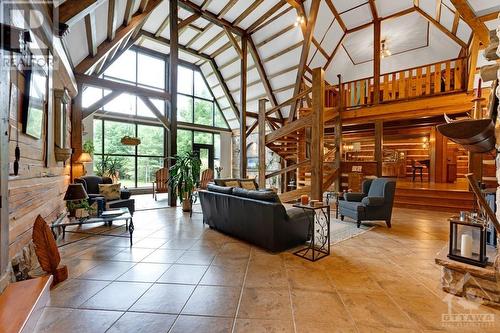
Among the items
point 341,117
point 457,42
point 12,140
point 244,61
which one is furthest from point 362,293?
point 244,61

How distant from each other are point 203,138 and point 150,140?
243cm

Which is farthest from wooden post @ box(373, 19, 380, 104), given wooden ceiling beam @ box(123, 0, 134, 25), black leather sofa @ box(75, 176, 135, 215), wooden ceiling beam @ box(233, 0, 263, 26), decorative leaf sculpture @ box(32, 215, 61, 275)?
decorative leaf sculpture @ box(32, 215, 61, 275)

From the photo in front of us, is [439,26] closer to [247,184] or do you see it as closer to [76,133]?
[247,184]

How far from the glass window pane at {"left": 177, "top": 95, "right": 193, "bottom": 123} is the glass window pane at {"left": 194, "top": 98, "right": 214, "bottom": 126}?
0.25 meters

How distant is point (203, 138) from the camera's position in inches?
424

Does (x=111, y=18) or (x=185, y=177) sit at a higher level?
(x=111, y=18)

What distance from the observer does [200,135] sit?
420 inches

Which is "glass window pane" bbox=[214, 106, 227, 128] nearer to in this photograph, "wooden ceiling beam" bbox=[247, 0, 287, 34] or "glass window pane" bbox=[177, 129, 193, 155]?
"glass window pane" bbox=[177, 129, 193, 155]

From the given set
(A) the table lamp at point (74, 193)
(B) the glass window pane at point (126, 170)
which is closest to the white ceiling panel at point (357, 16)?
(A) the table lamp at point (74, 193)

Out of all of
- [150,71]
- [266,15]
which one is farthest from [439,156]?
[150,71]

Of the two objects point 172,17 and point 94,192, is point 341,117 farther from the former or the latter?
point 94,192

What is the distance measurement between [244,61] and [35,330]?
829 cm

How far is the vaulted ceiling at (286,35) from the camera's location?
17.3ft

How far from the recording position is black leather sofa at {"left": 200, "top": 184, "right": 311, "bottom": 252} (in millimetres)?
2963
